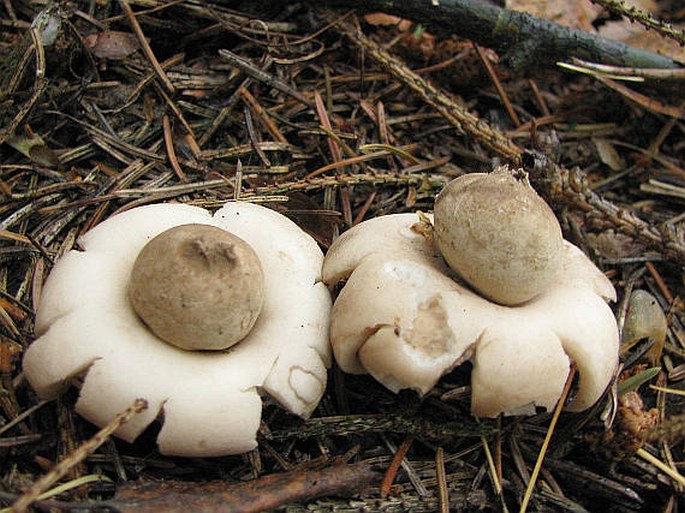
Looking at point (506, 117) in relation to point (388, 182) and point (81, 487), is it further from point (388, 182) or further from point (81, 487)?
point (81, 487)

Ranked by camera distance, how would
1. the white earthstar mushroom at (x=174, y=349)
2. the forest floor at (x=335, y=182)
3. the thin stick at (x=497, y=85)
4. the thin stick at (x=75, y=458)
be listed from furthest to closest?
the thin stick at (x=497, y=85) < the forest floor at (x=335, y=182) < the white earthstar mushroom at (x=174, y=349) < the thin stick at (x=75, y=458)

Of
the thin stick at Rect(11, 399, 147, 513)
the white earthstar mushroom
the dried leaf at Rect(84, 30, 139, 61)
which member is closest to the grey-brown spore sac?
the white earthstar mushroom

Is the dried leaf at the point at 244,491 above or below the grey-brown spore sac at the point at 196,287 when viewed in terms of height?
below

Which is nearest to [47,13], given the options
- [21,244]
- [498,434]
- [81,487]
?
[21,244]

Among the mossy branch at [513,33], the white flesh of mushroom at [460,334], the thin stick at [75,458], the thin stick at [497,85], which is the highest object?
the mossy branch at [513,33]

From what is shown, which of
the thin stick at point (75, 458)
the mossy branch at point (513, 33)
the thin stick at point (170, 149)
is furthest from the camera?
the mossy branch at point (513, 33)

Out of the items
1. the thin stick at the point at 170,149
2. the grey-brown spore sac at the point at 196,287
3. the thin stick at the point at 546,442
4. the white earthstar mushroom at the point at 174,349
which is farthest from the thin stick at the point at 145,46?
the thin stick at the point at 546,442

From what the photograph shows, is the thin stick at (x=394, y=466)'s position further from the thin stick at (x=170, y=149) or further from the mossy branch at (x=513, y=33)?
the mossy branch at (x=513, y=33)
